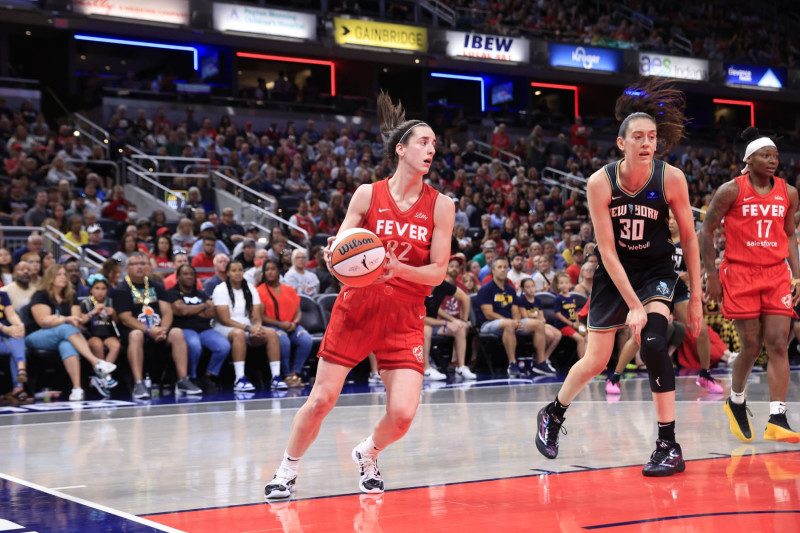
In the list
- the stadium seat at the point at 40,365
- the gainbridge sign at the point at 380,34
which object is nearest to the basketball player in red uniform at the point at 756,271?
the stadium seat at the point at 40,365

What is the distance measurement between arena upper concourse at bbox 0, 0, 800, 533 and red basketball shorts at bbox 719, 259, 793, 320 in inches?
35.2

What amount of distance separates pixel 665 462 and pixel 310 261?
8899mm

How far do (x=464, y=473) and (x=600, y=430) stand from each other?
6.49 ft

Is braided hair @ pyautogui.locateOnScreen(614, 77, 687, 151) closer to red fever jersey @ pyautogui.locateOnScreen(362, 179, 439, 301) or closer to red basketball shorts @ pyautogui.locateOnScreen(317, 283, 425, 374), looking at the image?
red fever jersey @ pyautogui.locateOnScreen(362, 179, 439, 301)

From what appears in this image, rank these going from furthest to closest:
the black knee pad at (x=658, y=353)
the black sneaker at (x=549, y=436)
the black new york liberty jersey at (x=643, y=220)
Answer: the black sneaker at (x=549, y=436) < the black new york liberty jersey at (x=643, y=220) < the black knee pad at (x=658, y=353)

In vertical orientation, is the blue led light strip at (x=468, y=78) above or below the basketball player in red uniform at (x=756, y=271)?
above

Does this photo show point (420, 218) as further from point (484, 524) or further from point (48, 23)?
point (48, 23)

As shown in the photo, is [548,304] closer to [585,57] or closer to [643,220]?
[643,220]

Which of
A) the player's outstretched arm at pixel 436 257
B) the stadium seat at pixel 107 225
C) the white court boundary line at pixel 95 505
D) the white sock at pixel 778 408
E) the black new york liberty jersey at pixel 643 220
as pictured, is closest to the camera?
the white court boundary line at pixel 95 505

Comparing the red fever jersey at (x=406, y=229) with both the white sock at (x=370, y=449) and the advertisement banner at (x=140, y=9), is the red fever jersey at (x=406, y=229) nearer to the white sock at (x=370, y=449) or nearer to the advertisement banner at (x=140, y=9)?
the white sock at (x=370, y=449)

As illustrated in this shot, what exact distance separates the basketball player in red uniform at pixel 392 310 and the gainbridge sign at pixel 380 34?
20.1m

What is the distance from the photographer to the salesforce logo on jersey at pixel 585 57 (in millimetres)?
27562

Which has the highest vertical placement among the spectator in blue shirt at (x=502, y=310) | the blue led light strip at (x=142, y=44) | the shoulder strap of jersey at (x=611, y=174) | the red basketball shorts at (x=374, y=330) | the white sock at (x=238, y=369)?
the blue led light strip at (x=142, y=44)

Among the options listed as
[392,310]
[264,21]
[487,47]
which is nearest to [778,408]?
[392,310]
